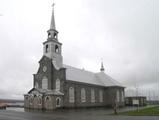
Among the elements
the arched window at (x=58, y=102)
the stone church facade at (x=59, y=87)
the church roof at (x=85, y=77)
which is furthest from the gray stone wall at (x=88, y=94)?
the arched window at (x=58, y=102)

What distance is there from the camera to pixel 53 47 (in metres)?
49.3

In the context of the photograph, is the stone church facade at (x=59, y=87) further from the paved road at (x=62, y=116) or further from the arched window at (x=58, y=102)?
the paved road at (x=62, y=116)

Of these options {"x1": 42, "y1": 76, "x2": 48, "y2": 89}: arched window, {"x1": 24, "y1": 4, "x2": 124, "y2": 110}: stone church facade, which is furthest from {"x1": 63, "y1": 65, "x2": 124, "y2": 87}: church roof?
{"x1": 42, "y1": 76, "x2": 48, "y2": 89}: arched window

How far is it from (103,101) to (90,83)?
8.85m

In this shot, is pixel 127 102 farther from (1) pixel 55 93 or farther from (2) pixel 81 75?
(1) pixel 55 93

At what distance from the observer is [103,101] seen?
58.1 m

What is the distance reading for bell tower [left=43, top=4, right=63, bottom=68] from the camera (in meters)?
48.7

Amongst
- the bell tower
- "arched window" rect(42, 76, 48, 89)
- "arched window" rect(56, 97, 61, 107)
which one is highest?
the bell tower

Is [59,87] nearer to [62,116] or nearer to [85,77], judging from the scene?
[85,77]

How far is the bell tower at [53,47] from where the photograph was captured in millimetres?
48719

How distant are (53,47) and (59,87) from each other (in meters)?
10.1

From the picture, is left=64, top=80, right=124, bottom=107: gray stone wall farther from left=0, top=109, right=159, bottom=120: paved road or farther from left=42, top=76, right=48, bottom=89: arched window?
left=0, top=109, right=159, bottom=120: paved road

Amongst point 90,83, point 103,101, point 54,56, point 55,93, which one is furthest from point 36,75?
point 103,101

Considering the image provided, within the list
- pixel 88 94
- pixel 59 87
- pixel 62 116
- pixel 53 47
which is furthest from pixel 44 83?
pixel 62 116
